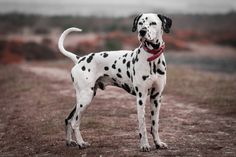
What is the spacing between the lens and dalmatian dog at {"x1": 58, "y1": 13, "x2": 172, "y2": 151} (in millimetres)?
7922

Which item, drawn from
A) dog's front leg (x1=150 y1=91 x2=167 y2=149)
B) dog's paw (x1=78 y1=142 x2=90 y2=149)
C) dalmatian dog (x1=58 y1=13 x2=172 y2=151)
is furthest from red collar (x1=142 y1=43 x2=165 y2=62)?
dog's paw (x1=78 y1=142 x2=90 y2=149)

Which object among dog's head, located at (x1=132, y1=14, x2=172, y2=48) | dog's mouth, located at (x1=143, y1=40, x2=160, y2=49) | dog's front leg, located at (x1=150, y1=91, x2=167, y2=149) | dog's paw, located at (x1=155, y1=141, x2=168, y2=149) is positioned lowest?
dog's paw, located at (x1=155, y1=141, x2=168, y2=149)

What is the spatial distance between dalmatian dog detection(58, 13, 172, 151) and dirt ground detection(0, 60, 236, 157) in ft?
1.52

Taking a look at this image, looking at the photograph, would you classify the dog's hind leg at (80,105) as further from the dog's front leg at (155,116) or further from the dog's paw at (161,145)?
the dog's paw at (161,145)

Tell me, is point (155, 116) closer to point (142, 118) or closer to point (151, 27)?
point (142, 118)

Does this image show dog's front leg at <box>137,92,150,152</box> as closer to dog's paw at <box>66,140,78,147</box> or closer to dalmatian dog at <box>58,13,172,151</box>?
dalmatian dog at <box>58,13,172,151</box>

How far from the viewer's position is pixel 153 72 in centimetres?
805

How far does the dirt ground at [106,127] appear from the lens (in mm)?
Answer: 8711

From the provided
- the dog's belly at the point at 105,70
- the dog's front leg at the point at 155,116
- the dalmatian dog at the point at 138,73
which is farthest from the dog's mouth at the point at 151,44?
the dog's front leg at the point at 155,116

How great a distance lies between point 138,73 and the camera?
8.12 metres

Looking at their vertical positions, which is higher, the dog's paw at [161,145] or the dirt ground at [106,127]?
the dog's paw at [161,145]

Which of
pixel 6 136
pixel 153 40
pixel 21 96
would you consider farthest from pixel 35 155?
pixel 21 96

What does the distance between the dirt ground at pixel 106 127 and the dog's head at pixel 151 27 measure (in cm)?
191

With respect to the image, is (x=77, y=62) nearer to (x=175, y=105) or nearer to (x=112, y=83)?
(x=112, y=83)
